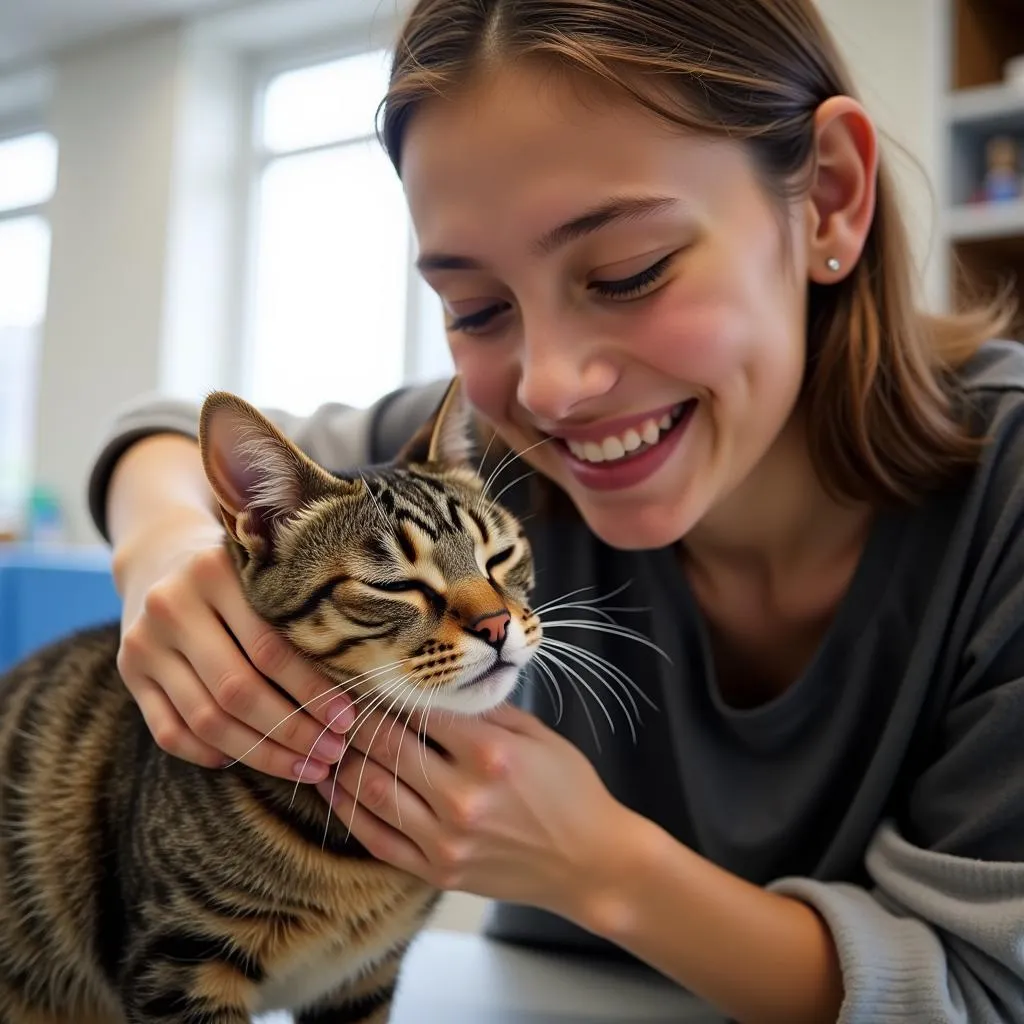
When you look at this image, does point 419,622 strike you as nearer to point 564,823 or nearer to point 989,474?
point 564,823

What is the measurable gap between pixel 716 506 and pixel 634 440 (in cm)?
22

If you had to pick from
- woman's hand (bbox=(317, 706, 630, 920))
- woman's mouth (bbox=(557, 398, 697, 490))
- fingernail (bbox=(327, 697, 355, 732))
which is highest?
woman's mouth (bbox=(557, 398, 697, 490))

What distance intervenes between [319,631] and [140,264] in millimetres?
3430

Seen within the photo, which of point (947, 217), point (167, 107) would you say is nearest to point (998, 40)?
point (947, 217)

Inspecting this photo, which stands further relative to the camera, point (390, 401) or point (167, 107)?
point (167, 107)

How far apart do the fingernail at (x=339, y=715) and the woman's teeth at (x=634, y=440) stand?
0.98 ft

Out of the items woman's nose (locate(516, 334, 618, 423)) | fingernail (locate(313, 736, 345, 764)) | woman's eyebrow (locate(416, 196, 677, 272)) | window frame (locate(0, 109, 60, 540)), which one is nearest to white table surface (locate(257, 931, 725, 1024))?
fingernail (locate(313, 736, 345, 764))

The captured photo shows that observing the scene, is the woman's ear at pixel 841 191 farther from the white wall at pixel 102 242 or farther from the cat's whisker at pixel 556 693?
the white wall at pixel 102 242

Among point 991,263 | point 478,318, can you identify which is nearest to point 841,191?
point 478,318

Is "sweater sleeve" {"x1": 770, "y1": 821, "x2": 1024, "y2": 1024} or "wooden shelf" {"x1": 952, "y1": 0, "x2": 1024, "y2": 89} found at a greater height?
"wooden shelf" {"x1": 952, "y1": 0, "x2": 1024, "y2": 89}

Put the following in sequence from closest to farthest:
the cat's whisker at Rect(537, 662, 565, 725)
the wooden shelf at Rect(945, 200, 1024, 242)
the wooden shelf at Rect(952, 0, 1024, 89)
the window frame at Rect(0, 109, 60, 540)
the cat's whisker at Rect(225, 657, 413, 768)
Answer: the cat's whisker at Rect(225, 657, 413, 768)
the cat's whisker at Rect(537, 662, 565, 725)
the wooden shelf at Rect(945, 200, 1024, 242)
the wooden shelf at Rect(952, 0, 1024, 89)
the window frame at Rect(0, 109, 60, 540)

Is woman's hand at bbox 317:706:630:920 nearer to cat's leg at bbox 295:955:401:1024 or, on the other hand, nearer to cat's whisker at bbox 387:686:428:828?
cat's whisker at bbox 387:686:428:828

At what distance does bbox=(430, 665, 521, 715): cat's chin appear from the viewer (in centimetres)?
73

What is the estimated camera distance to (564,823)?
77cm
